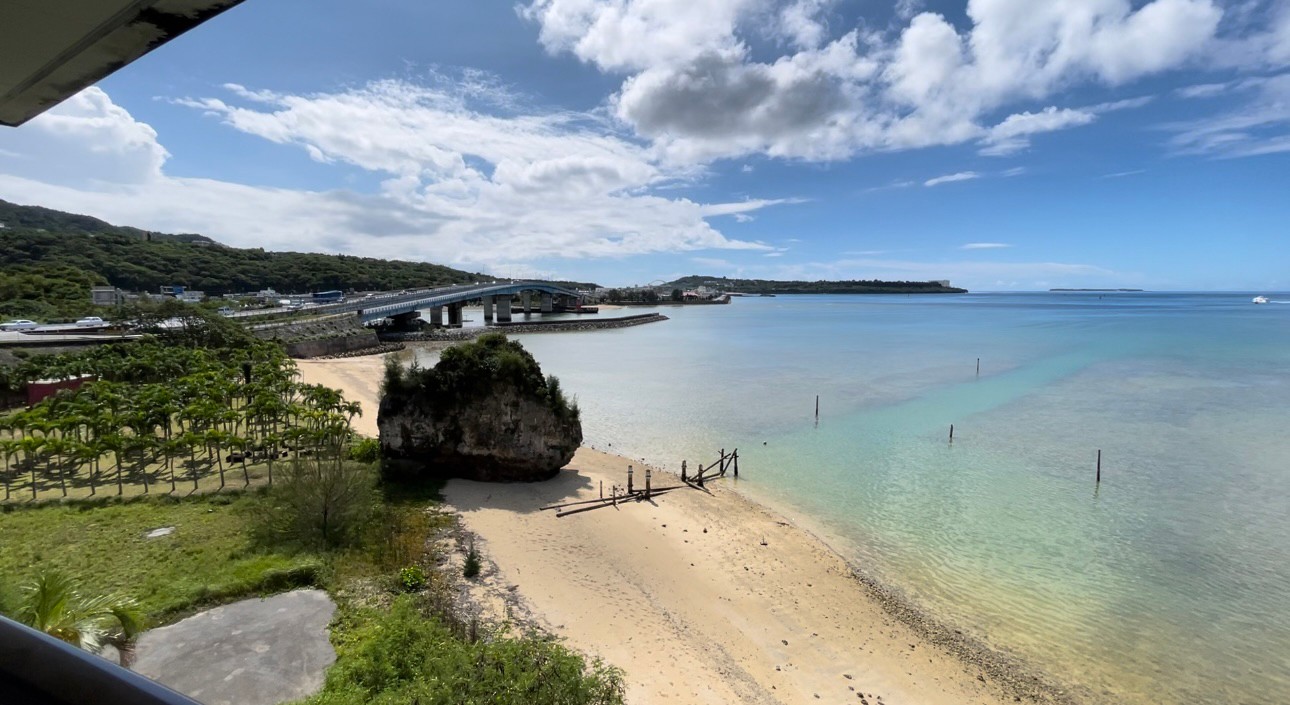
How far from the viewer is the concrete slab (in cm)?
877

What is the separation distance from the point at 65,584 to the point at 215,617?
371cm

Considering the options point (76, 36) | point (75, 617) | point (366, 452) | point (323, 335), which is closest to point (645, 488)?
point (366, 452)

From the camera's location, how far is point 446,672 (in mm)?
8266

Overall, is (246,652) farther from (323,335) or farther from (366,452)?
(323,335)

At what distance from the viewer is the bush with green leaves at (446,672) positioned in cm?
788

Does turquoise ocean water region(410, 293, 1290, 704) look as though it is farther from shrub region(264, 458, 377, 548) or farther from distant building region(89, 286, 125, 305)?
distant building region(89, 286, 125, 305)

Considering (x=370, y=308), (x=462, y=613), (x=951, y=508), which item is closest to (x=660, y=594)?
(x=462, y=613)

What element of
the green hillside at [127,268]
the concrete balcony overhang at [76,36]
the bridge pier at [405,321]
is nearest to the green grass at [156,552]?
Answer: the concrete balcony overhang at [76,36]

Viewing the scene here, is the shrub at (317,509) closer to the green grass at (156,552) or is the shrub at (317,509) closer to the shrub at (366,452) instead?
the green grass at (156,552)

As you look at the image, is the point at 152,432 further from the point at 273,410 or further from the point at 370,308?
the point at 370,308

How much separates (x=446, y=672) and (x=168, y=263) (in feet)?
361

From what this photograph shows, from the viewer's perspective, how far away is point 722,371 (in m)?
49.1

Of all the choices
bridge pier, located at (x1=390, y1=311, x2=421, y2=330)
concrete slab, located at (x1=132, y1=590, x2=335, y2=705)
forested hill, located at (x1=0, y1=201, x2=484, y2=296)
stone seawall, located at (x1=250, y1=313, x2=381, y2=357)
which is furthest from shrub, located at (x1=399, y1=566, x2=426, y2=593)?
forested hill, located at (x1=0, y1=201, x2=484, y2=296)

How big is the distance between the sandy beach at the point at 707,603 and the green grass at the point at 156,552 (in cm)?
486
